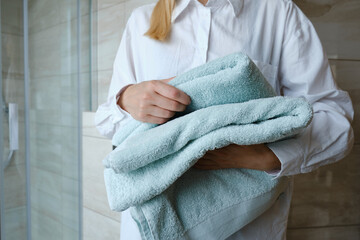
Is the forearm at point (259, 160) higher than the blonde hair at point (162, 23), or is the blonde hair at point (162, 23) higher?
the blonde hair at point (162, 23)

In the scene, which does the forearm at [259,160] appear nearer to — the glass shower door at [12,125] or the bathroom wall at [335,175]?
the bathroom wall at [335,175]

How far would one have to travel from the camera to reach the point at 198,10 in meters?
0.60

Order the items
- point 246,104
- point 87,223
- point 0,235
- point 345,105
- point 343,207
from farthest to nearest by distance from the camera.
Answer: point 87,223, point 0,235, point 343,207, point 345,105, point 246,104

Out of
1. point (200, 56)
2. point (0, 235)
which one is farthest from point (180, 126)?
point (0, 235)

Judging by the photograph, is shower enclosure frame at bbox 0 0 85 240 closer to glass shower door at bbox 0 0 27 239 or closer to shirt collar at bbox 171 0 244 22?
glass shower door at bbox 0 0 27 239

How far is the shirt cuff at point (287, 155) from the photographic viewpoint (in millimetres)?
408

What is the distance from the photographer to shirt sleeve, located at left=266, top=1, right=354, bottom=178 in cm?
43

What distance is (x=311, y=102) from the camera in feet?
1.78

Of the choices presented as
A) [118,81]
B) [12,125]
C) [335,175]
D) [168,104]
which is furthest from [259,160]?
[12,125]

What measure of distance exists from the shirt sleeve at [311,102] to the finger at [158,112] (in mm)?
146

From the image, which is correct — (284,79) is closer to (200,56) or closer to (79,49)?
(200,56)

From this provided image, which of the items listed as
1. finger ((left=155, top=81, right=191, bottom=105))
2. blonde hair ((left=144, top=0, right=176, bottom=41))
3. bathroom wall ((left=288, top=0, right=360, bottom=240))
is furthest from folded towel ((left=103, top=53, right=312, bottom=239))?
bathroom wall ((left=288, top=0, right=360, bottom=240))

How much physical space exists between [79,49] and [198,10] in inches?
37.0

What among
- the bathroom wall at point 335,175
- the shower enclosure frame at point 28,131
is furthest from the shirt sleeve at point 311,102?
the shower enclosure frame at point 28,131
